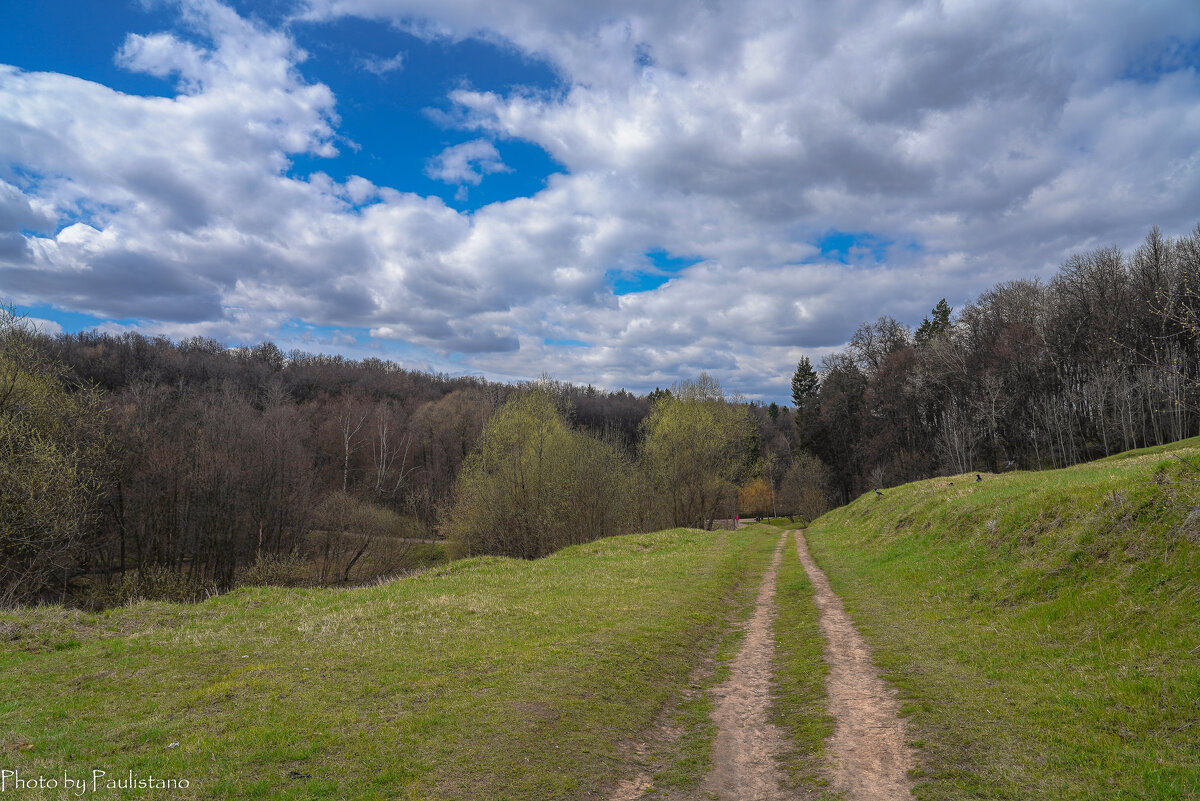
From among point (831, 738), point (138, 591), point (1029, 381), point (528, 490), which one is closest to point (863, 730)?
point (831, 738)

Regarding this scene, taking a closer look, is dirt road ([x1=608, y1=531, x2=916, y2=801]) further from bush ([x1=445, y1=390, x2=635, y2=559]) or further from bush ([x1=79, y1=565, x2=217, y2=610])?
bush ([x1=79, y1=565, x2=217, y2=610])

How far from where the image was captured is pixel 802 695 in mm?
8867

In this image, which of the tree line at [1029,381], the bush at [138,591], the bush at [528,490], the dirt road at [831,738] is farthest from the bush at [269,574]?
the tree line at [1029,381]

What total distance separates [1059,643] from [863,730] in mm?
4303

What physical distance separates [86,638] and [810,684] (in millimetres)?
13806

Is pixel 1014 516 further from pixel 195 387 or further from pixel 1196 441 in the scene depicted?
pixel 195 387

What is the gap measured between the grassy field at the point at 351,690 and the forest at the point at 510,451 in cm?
1323

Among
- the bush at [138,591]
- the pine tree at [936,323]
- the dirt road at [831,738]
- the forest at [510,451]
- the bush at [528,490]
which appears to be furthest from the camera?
the pine tree at [936,323]

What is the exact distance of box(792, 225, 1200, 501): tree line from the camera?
44.6m

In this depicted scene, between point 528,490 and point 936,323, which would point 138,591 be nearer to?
point 528,490

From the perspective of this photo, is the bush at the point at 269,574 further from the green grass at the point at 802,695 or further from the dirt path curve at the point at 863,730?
the dirt path curve at the point at 863,730

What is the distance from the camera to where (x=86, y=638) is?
11.0 meters

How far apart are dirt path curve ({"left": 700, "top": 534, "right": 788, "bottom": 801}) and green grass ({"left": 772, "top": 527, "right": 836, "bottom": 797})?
0.19 metres

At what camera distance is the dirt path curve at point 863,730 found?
605 centimetres
